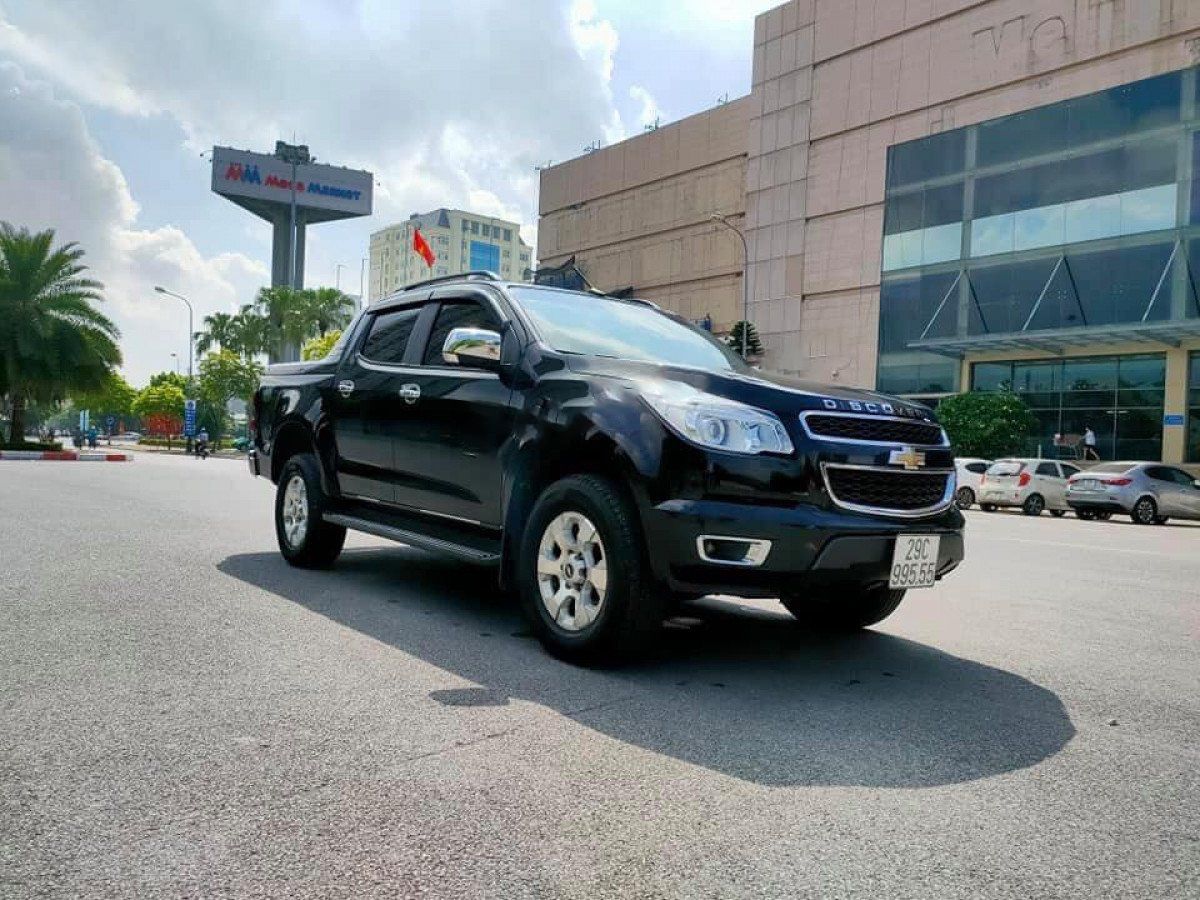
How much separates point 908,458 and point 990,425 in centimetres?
2889

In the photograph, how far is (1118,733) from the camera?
3477mm

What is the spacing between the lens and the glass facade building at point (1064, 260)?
2955 cm

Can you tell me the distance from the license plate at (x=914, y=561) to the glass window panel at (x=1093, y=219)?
103 feet

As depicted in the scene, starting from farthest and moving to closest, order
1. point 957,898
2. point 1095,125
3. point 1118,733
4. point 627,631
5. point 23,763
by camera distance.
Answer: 1. point 1095,125
2. point 627,631
3. point 1118,733
4. point 23,763
5. point 957,898

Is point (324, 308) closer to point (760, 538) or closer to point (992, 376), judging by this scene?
point (992, 376)

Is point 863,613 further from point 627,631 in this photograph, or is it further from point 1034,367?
point 1034,367

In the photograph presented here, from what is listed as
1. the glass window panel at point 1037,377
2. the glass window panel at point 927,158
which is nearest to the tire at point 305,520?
the glass window panel at point 1037,377

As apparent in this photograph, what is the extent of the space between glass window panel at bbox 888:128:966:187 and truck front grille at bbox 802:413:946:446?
1402 inches

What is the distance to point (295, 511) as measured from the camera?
681 centimetres

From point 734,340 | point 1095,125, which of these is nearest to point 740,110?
point 734,340

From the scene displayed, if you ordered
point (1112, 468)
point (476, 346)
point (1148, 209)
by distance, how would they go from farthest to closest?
1. point (1148, 209)
2. point (1112, 468)
3. point (476, 346)

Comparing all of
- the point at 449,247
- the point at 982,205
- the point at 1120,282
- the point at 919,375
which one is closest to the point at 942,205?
the point at 982,205

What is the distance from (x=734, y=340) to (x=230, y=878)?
42187 millimetres

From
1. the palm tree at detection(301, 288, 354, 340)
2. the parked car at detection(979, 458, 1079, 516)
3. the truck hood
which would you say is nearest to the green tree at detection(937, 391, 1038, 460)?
the parked car at detection(979, 458, 1079, 516)
